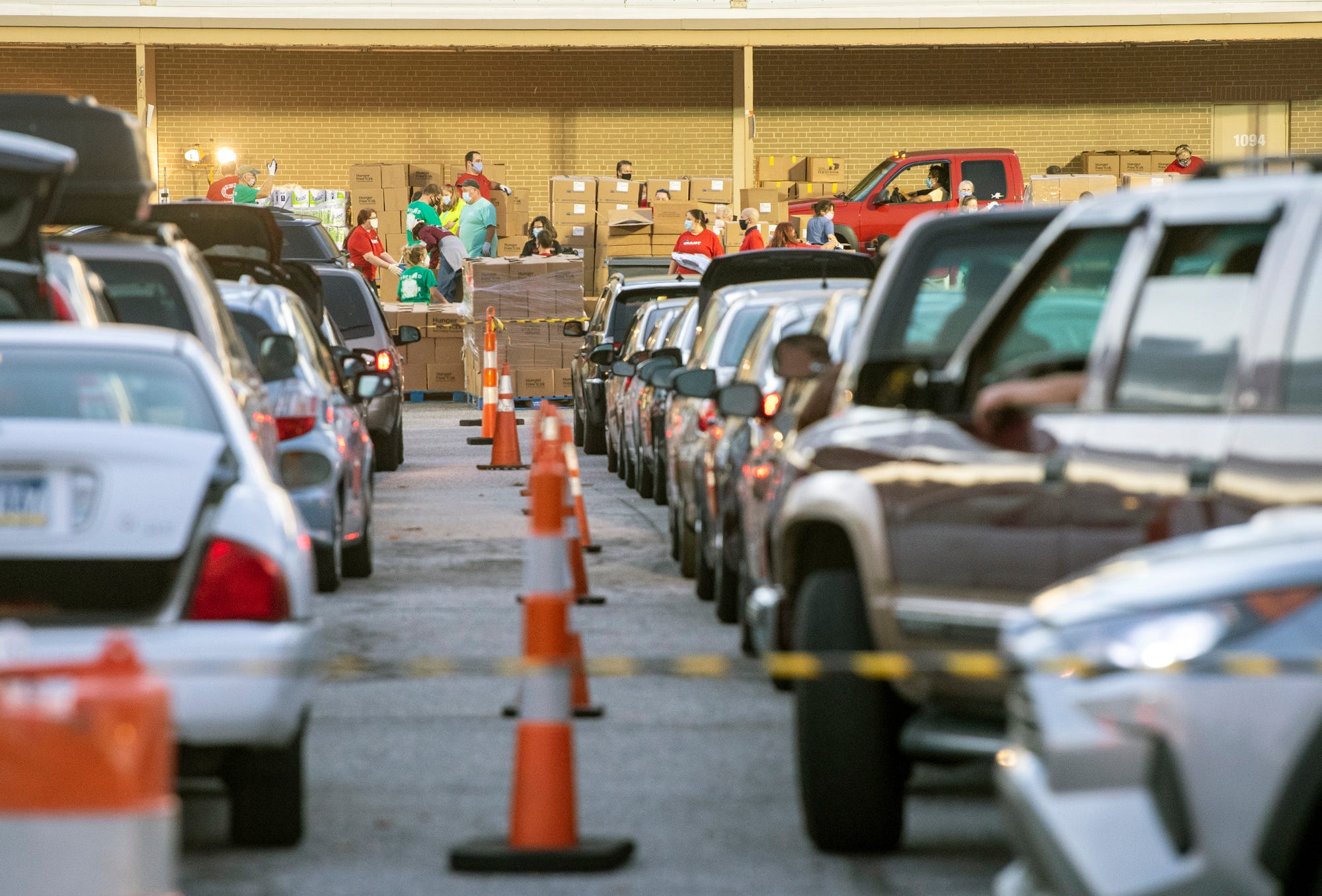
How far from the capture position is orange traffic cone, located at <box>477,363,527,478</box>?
1877 cm

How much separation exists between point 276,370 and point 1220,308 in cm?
647

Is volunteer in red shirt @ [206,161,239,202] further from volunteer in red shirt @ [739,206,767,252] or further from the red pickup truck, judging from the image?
the red pickup truck

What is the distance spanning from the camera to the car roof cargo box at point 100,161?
9.97 meters

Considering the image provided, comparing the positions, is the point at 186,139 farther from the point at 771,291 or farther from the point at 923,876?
the point at 923,876

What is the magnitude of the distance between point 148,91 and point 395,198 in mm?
4363

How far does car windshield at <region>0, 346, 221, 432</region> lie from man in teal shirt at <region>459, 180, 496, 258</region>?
2365 cm

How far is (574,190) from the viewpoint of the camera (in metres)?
33.2

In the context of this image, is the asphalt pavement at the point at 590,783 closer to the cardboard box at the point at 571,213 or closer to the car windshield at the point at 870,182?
the car windshield at the point at 870,182

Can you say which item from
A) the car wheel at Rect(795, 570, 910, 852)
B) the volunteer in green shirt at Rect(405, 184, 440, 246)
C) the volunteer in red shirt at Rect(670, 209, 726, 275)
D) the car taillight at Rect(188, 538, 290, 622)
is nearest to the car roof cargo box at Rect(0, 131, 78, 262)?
the car taillight at Rect(188, 538, 290, 622)

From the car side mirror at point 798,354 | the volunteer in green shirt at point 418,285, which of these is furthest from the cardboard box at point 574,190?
the car side mirror at point 798,354

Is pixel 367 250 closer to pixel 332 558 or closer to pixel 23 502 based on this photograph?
pixel 332 558

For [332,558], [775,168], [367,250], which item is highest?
[775,168]

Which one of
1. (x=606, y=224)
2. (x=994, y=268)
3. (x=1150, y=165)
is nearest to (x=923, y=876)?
(x=994, y=268)

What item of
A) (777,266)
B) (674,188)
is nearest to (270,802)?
(777,266)
